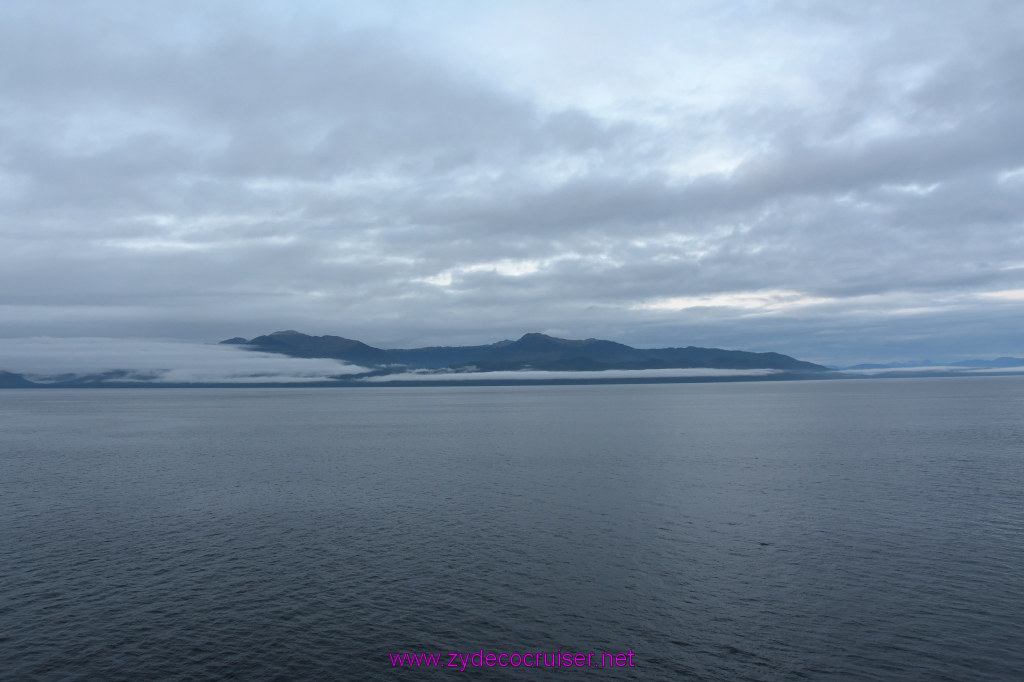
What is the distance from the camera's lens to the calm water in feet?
90.7

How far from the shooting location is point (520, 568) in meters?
38.2

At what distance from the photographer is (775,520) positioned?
160ft

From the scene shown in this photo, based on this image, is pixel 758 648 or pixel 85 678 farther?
pixel 758 648

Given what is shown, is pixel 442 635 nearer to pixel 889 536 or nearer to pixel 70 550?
pixel 70 550

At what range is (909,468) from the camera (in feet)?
233

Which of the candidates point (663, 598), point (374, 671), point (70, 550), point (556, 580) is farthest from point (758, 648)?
point (70, 550)

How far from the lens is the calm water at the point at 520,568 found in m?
27.7

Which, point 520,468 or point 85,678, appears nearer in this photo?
point 85,678

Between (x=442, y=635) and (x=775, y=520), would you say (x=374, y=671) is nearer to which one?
(x=442, y=635)

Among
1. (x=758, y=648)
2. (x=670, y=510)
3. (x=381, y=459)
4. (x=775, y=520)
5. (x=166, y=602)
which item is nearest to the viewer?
→ (x=758, y=648)

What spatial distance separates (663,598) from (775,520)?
1971cm

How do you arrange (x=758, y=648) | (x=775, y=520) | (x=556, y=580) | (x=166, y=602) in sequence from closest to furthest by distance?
(x=758, y=648)
(x=166, y=602)
(x=556, y=580)
(x=775, y=520)

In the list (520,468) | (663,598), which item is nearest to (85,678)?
(663,598)

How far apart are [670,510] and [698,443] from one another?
2046 inches
